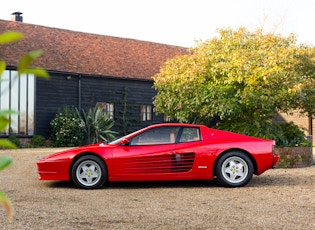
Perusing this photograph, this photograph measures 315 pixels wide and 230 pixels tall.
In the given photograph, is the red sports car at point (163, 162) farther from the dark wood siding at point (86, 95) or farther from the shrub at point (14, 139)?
the dark wood siding at point (86, 95)

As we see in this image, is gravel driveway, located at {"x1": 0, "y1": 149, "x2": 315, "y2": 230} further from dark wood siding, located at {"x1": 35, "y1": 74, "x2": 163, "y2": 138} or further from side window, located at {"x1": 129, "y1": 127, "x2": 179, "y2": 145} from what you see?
dark wood siding, located at {"x1": 35, "y1": 74, "x2": 163, "y2": 138}

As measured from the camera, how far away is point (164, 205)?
6750 millimetres

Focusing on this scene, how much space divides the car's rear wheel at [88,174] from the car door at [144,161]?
0.22m

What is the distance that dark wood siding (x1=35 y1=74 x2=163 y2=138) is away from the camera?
24.0 m

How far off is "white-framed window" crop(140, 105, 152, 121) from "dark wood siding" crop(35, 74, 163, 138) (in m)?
0.23

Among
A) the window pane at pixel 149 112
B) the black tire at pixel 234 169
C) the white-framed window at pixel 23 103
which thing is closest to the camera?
the black tire at pixel 234 169

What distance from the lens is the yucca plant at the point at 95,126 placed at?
2391cm

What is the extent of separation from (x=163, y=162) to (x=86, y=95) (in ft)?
58.6

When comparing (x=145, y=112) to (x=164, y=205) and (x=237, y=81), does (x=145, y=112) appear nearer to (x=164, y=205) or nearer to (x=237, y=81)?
(x=237, y=81)

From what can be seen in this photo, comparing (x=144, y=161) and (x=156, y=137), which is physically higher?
(x=156, y=137)

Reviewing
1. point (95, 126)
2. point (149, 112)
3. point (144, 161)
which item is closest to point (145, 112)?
point (149, 112)

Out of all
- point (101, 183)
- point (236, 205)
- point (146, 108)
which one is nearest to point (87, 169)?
point (101, 183)

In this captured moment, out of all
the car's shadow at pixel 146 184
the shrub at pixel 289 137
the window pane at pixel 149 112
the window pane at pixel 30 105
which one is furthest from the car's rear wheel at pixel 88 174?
the window pane at pixel 149 112

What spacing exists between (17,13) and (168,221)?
24.9 meters
